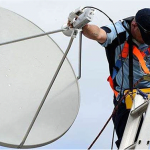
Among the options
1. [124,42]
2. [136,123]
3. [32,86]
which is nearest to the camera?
[136,123]

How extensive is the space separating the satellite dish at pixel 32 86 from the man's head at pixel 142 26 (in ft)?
4.30

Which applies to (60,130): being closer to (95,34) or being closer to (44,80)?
(44,80)

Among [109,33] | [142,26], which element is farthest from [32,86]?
[142,26]

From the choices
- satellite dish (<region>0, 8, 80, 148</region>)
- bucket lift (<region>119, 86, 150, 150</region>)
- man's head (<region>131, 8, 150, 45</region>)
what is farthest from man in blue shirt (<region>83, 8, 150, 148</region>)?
bucket lift (<region>119, 86, 150, 150</region>)

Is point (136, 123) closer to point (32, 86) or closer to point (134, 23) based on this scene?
point (134, 23)

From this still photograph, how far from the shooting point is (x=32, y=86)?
7.42 metres

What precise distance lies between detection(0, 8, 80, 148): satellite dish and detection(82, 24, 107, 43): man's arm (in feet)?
4.48

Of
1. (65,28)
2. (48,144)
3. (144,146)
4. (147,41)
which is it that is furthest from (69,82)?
(144,146)

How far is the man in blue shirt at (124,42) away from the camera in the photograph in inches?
248

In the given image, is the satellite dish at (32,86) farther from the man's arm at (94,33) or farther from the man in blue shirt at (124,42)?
the man's arm at (94,33)

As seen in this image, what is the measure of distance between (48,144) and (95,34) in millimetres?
1871

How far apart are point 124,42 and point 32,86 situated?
1623 mm

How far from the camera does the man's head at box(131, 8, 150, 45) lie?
20.6ft

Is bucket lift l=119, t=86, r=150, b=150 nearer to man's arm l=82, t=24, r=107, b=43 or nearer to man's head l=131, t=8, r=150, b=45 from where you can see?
man's arm l=82, t=24, r=107, b=43
